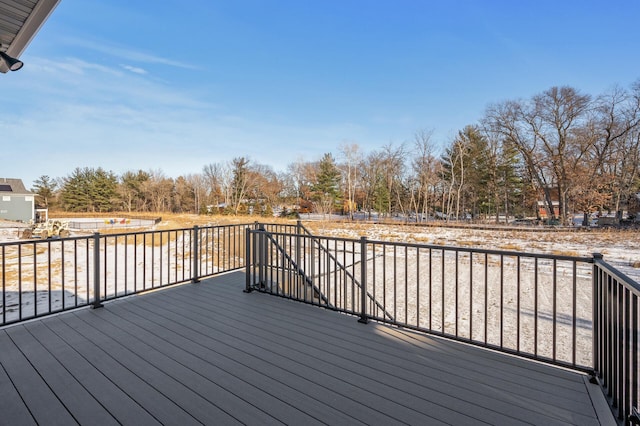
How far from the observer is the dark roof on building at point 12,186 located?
28661mm

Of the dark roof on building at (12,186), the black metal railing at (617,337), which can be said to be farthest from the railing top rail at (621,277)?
the dark roof on building at (12,186)

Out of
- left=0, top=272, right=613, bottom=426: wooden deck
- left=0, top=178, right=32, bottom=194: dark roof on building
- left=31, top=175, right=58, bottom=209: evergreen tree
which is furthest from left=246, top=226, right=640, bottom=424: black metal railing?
left=31, top=175, right=58, bottom=209: evergreen tree

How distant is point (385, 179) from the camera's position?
30359 millimetres

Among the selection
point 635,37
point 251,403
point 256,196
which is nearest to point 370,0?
point 251,403

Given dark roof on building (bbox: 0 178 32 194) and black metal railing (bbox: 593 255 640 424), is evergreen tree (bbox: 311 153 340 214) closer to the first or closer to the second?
dark roof on building (bbox: 0 178 32 194)

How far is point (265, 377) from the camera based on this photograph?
196 centimetres

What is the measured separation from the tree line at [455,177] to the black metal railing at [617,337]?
903 inches

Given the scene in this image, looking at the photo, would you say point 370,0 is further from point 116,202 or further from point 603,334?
point 116,202

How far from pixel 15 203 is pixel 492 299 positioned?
38760 millimetres

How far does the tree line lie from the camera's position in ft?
65.4

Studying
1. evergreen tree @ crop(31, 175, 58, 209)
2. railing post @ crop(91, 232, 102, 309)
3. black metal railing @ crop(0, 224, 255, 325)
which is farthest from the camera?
evergreen tree @ crop(31, 175, 58, 209)

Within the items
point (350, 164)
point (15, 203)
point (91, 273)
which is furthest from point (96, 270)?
point (15, 203)

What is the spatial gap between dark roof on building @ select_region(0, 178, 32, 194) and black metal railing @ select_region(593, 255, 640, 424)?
132ft

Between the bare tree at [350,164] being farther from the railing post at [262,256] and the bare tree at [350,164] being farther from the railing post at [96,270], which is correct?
the railing post at [96,270]
